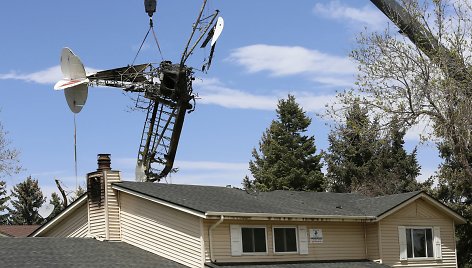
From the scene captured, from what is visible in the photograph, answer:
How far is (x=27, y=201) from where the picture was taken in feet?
239

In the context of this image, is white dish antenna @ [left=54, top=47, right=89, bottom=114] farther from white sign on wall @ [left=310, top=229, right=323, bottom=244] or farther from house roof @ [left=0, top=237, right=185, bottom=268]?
white sign on wall @ [left=310, top=229, right=323, bottom=244]

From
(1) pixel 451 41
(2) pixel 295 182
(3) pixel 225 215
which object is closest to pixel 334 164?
(2) pixel 295 182

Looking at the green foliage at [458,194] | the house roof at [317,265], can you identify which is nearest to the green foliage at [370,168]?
the green foliage at [458,194]

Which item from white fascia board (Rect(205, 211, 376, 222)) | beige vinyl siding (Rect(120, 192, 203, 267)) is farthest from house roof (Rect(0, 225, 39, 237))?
white fascia board (Rect(205, 211, 376, 222))

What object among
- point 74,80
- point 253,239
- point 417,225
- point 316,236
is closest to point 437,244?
point 417,225

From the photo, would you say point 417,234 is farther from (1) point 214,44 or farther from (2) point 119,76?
(2) point 119,76

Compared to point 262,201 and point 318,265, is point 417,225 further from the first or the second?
point 262,201

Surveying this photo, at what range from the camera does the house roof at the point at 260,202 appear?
27984 millimetres

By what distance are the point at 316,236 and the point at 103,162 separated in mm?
8859

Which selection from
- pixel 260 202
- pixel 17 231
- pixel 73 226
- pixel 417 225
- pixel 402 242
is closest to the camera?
pixel 260 202

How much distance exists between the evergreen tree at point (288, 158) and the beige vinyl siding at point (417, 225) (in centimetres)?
2809

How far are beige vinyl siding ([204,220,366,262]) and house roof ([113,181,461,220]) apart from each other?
52cm

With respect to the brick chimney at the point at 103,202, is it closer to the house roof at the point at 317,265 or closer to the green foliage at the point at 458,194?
the house roof at the point at 317,265

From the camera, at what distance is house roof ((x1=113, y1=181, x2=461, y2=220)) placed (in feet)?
91.8
